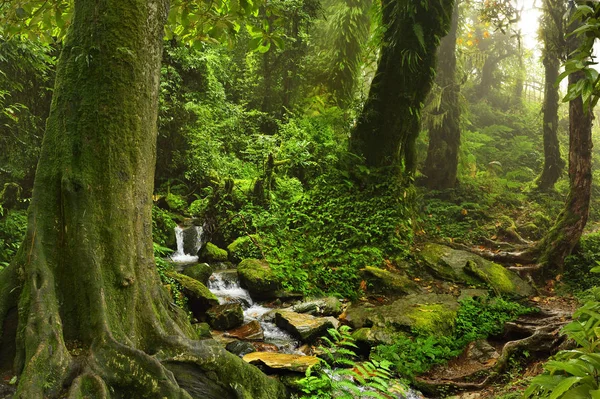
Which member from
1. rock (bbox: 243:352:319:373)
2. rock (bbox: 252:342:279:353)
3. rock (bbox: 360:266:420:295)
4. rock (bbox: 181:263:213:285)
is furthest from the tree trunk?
rock (bbox: 243:352:319:373)

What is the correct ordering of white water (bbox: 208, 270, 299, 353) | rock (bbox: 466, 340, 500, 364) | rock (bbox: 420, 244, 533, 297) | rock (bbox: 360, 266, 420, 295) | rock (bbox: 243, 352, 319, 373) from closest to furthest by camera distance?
rock (bbox: 243, 352, 319, 373)
rock (bbox: 466, 340, 500, 364)
white water (bbox: 208, 270, 299, 353)
rock (bbox: 360, 266, 420, 295)
rock (bbox: 420, 244, 533, 297)

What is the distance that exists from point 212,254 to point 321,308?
3217 millimetres

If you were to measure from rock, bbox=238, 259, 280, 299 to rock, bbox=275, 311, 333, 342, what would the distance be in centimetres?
112

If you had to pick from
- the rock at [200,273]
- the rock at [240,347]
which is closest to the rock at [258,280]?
the rock at [200,273]

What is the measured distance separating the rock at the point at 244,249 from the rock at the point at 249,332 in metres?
2.68

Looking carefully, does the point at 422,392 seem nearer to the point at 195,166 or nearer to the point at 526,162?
the point at 195,166

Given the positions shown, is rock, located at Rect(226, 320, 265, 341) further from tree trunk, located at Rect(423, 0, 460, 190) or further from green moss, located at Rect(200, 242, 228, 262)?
tree trunk, located at Rect(423, 0, 460, 190)

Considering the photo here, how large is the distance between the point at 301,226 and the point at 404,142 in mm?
3558

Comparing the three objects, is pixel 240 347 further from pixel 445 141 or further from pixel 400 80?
pixel 445 141

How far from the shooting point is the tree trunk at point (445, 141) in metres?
14.8

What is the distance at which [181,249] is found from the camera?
978 cm

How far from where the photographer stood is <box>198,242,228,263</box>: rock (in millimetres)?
9023

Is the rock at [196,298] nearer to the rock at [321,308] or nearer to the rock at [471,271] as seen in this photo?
the rock at [321,308]

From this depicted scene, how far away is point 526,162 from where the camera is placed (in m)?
19.5
